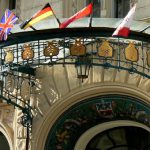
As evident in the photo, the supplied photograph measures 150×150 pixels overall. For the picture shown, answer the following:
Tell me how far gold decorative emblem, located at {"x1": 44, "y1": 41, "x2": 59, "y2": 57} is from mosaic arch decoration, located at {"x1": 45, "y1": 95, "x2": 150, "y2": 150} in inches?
63.8

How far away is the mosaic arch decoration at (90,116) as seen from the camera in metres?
11.2

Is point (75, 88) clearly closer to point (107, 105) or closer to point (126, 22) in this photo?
point (107, 105)

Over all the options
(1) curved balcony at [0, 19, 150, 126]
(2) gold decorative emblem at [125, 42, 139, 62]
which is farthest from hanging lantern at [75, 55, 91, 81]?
(2) gold decorative emblem at [125, 42, 139, 62]

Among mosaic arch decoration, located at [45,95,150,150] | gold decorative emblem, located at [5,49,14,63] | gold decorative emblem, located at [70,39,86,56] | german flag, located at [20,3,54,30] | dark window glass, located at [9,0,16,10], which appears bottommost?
mosaic arch decoration, located at [45,95,150,150]

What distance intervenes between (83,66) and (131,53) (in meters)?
1.46

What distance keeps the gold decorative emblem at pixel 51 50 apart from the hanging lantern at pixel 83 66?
511mm

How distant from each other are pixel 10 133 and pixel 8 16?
282 centimetres

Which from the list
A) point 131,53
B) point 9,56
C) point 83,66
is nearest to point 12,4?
point 9,56

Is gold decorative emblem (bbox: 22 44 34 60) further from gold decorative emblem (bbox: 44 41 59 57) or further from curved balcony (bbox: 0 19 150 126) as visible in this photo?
gold decorative emblem (bbox: 44 41 59 57)

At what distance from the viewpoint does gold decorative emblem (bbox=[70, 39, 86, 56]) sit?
1033 cm

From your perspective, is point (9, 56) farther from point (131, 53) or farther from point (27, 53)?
point (131, 53)

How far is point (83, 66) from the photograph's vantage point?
11.3 metres

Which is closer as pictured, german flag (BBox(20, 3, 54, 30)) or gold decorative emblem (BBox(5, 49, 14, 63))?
german flag (BBox(20, 3, 54, 30))

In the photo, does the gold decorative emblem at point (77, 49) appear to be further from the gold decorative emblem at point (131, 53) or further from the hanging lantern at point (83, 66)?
the gold decorative emblem at point (131, 53)
